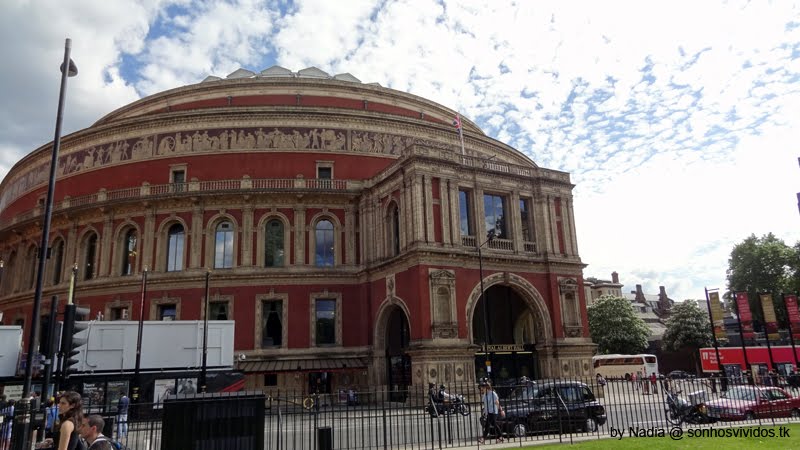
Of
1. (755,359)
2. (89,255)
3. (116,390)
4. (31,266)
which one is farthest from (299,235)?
(755,359)

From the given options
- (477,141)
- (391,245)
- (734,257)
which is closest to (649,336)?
(734,257)

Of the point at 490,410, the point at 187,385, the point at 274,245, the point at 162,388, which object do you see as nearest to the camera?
the point at 490,410

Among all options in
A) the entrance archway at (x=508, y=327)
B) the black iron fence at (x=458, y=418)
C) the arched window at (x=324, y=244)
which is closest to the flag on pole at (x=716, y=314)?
the entrance archway at (x=508, y=327)

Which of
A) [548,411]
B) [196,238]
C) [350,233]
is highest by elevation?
[350,233]

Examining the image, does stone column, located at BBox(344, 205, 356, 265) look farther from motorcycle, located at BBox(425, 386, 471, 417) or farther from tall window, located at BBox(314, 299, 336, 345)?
motorcycle, located at BBox(425, 386, 471, 417)

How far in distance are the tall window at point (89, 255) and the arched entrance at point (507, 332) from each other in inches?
977

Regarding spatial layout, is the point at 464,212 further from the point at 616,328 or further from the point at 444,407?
the point at 616,328

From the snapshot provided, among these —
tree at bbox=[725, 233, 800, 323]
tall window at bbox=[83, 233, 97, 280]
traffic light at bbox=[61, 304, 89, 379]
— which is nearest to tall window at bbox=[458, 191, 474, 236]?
traffic light at bbox=[61, 304, 89, 379]

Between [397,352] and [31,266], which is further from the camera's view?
[31,266]

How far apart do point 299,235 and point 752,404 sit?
24865 mm

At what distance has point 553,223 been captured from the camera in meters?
34.9

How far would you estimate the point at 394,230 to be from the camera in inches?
1316

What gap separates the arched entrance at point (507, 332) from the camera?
3183 cm

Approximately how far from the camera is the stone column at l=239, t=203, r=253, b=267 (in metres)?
35.0
